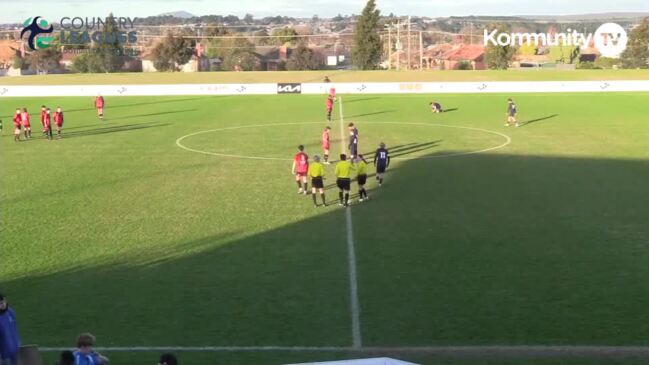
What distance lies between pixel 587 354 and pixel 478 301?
2757mm

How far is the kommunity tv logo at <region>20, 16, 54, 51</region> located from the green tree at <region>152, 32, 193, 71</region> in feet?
53.1

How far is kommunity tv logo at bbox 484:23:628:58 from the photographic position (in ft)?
343

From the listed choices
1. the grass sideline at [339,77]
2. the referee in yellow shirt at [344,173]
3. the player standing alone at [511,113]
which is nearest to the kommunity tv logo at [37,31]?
the grass sideline at [339,77]

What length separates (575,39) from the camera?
111250mm

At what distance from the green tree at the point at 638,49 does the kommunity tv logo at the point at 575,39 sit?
2204mm

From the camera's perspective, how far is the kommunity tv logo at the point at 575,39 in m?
105

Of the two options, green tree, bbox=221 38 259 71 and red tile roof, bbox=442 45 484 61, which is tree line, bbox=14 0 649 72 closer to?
green tree, bbox=221 38 259 71

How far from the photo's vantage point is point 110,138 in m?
40.0

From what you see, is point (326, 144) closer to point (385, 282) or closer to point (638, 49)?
point (385, 282)

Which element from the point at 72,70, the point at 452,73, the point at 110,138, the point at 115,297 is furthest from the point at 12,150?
the point at 72,70

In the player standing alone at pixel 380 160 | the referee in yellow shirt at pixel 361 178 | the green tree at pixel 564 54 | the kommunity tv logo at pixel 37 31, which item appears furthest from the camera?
the green tree at pixel 564 54

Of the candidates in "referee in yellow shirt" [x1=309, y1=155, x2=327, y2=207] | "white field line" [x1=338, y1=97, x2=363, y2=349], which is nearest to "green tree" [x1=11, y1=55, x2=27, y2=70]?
"referee in yellow shirt" [x1=309, y1=155, x2=327, y2=207]

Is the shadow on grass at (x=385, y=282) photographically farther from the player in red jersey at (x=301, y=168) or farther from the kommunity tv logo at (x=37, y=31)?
the kommunity tv logo at (x=37, y=31)

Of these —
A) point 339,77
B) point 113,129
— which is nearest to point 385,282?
point 113,129
